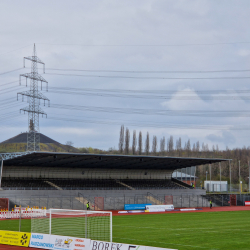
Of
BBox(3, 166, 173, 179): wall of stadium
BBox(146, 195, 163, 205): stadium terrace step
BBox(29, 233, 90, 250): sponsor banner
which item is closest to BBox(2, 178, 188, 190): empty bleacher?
BBox(3, 166, 173, 179): wall of stadium

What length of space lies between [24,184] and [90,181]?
1395 cm

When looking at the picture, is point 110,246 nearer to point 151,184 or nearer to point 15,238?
point 15,238

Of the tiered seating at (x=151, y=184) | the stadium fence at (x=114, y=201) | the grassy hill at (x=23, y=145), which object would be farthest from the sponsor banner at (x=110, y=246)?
the grassy hill at (x=23, y=145)

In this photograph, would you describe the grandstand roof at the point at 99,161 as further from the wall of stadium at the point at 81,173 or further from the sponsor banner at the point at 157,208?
the sponsor banner at the point at 157,208

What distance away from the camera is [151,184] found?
77.0 meters

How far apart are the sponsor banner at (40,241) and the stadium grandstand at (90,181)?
1304 inches

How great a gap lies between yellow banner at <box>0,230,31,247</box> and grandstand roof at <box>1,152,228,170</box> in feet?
103

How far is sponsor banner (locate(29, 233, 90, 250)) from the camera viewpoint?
17609 millimetres

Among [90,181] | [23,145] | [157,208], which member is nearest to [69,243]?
[157,208]

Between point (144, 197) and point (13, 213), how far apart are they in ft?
91.0

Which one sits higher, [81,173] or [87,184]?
[81,173]

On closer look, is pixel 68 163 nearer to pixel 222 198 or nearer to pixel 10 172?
pixel 10 172

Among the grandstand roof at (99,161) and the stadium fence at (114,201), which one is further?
the grandstand roof at (99,161)

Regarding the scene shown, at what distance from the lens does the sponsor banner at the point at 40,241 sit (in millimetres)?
19438
